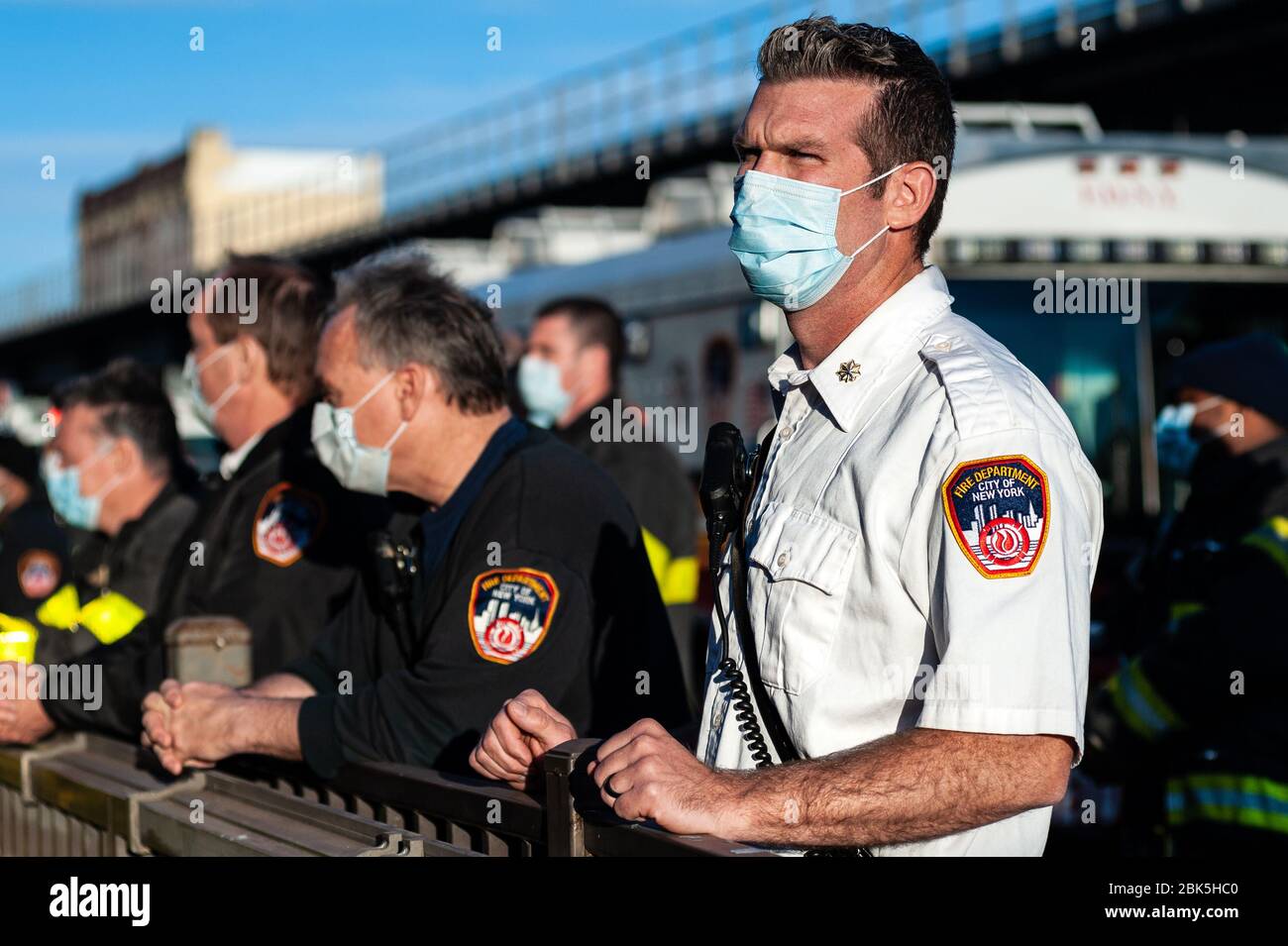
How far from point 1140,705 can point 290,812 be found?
2705mm

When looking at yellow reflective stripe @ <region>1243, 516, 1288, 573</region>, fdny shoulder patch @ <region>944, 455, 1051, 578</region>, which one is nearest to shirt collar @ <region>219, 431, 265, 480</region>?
yellow reflective stripe @ <region>1243, 516, 1288, 573</region>

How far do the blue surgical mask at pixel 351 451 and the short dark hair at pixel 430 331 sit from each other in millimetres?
94

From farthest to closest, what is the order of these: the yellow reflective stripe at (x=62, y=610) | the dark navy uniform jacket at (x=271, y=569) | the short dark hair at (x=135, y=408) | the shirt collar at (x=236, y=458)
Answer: the short dark hair at (x=135, y=408) < the yellow reflective stripe at (x=62, y=610) < the shirt collar at (x=236, y=458) < the dark navy uniform jacket at (x=271, y=569)

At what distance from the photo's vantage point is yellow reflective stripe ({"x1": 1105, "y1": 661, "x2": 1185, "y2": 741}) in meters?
4.88

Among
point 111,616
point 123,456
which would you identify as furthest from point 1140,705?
point 123,456

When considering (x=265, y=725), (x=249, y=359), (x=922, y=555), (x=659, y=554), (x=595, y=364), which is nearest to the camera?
(x=922, y=555)

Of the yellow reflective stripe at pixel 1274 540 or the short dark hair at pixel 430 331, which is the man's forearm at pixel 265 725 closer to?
the short dark hair at pixel 430 331

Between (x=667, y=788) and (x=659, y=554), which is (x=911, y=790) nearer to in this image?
(x=667, y=788)

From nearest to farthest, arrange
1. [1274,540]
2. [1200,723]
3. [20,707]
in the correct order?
[20,707] < [1274,540] < [1200,723]

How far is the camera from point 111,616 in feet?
18.7

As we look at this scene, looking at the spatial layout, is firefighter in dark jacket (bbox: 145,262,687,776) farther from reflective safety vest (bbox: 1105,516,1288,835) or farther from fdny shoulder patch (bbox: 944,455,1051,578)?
reflective safety vest (bbox: 1105,516,1288,835)

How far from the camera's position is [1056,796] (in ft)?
7.48

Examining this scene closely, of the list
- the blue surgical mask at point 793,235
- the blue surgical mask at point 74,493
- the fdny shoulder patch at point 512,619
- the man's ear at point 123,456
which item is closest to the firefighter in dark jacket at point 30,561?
the blue surgical mask at point 74,493

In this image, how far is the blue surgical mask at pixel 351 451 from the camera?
159 inches
